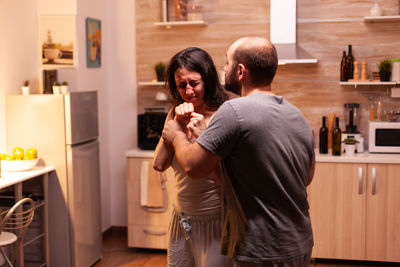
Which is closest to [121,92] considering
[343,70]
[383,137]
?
[343,70]

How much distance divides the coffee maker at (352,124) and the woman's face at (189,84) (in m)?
2.51

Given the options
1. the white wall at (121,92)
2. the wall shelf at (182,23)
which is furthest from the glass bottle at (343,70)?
the white wall at (121,92)

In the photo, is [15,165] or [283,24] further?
[283,24]

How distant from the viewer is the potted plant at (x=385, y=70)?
4.13 meters

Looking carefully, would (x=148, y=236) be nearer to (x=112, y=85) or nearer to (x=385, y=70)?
(x=112, y=85)

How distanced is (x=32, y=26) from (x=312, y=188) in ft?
8.43

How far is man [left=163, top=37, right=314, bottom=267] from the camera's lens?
4.91 feet

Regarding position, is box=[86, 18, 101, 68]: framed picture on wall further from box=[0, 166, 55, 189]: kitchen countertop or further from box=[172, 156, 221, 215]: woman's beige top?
box=[172, 156, 221, 215]: woman's beige top

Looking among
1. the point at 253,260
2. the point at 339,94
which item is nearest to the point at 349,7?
the point at 339,94

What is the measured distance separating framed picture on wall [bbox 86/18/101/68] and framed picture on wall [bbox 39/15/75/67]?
0.81 feet

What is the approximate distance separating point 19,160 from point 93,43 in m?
1.44

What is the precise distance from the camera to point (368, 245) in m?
3.99

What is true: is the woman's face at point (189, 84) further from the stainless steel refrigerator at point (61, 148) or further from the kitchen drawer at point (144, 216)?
the kitchen drawer at point (144, 216)

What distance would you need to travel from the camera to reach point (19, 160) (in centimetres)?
340
